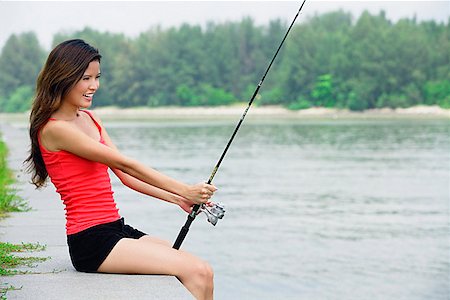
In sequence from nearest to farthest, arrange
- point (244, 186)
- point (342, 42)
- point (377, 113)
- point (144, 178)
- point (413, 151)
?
point (144, 178) → point (244, 186) → point (413, 151) → point (377, 113) → point (342, 42)

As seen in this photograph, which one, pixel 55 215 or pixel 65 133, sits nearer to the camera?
pixel 65 133

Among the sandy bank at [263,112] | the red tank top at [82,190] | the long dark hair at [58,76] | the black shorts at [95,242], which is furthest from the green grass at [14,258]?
the sandy bank at [263,112]

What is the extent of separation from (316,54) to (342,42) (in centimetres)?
280

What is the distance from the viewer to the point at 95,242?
3637 mm

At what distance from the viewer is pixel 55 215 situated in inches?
249

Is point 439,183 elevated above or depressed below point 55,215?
below

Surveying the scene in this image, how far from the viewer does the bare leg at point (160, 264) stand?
3.53 m

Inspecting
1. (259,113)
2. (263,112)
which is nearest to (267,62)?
(263,112)

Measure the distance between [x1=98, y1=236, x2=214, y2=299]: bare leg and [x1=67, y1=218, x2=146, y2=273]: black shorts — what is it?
3 centimetres

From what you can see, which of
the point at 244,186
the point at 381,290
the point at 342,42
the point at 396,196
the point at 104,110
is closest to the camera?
the point at 381,290

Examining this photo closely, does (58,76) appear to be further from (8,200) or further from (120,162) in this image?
(8,200)

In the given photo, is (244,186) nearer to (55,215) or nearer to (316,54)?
(55,215)

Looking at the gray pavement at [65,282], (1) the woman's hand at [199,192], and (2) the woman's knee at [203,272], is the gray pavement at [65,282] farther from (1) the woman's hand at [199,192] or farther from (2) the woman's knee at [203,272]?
(1) the woman's hand at [199,192]

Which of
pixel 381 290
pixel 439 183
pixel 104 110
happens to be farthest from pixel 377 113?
pixel 381 290
